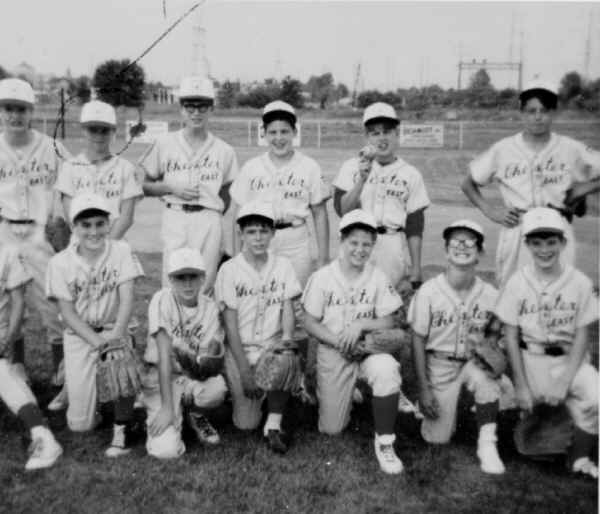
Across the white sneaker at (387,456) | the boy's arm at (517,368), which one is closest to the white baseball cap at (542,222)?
the boy's arm at (517,368)

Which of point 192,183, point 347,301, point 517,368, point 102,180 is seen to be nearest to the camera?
point 517,368

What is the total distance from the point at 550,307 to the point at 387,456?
123cm

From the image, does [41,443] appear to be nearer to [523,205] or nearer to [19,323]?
[19,323]

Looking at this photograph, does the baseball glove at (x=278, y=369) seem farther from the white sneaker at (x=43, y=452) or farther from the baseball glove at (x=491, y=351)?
the white sneaker at (x=43, y=452)

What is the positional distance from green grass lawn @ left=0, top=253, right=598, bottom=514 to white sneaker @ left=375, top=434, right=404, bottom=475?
51mm

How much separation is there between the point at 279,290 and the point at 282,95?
33.5 metres

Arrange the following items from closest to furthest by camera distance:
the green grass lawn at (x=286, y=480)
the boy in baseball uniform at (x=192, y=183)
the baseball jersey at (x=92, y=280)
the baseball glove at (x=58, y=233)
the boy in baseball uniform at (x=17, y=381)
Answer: the green grass lawn at (x=286, y=480), the boy in baseball uniform at (x=17, y=381), the baseball jersey at (x=92, y=280), the boy in baseball uniform at (x=192, y=183), the baseball glove at (x=58, y=233)

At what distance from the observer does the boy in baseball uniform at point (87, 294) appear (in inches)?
162

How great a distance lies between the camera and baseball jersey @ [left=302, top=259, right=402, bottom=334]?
4.14 meters

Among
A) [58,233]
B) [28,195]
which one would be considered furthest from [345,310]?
[28,195]

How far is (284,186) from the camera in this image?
475cm

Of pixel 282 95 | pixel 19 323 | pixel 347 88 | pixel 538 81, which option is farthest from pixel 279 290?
pixel 347 88

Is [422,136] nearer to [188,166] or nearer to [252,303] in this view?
[188,166]

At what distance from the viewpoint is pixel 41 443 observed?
3715mm
